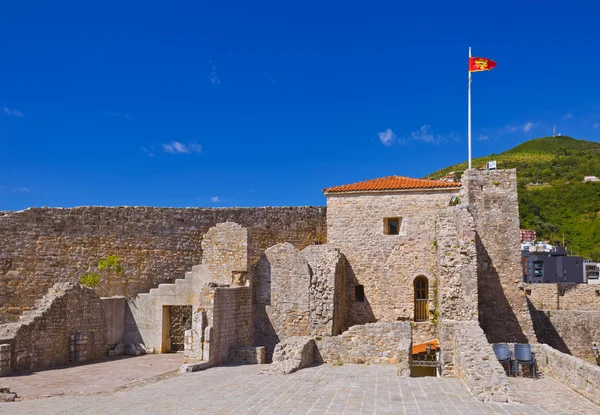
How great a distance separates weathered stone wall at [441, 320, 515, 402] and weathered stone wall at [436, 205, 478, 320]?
0.88 metres

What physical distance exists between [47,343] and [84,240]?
20.4 feet

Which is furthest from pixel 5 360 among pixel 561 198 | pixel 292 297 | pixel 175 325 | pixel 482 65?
pixel 561 198

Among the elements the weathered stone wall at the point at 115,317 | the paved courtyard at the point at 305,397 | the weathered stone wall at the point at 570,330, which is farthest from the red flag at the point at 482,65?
the weathered stone wall at the point at 115,317

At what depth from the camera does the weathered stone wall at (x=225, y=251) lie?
19.5m

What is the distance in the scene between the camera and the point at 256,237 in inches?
896

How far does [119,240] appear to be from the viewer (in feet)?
70.9

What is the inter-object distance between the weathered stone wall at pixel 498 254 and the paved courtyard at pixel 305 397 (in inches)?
293

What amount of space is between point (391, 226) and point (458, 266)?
429 cm

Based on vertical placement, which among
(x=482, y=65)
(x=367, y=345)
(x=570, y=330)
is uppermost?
(x=482, y=65)

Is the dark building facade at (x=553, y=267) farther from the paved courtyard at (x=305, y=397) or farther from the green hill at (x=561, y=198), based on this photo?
the paved courtyard at (x=305, y=397)

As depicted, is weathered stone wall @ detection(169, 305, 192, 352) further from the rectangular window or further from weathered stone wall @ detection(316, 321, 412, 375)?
the rectangular window

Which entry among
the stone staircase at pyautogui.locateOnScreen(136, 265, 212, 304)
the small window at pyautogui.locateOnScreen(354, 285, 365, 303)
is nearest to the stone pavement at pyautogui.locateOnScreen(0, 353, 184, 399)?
the stone staircase at pyautogui.locateOnScreen(136, 265, 212, 304)

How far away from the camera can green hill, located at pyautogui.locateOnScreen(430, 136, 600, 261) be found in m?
59.1

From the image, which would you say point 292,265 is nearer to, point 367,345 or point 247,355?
point 247,355
